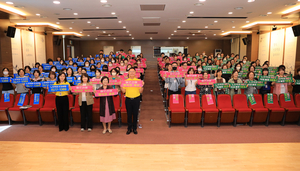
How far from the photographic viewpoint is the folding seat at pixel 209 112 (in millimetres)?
4832

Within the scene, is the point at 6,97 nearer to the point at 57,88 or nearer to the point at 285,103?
the point at 57,88

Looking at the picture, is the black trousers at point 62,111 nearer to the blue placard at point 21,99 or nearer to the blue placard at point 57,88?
the blue placard at point 57,88

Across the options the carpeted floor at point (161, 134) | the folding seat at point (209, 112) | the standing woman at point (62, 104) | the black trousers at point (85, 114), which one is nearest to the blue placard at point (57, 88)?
the standing woman at point (62, 104)

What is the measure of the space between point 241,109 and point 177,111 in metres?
1.66

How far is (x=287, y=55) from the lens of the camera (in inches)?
416

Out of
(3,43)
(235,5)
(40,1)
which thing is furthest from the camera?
(3,43)

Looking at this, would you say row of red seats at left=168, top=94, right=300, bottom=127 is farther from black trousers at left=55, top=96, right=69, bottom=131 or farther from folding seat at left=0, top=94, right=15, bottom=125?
folding seat at left=0, top=94, right=15, bottom=125

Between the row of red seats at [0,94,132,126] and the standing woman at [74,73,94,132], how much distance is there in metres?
0.25

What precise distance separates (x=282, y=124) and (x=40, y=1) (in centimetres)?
822

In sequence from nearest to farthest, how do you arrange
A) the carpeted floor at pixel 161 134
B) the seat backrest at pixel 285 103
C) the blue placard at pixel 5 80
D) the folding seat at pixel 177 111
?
the carpeted floor at pixel 161 134, the folding seat at pixel 177 111, the seat backrest at pixel 285 103, the blue placard at pixel 5 80

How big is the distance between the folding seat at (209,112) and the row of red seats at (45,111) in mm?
2049

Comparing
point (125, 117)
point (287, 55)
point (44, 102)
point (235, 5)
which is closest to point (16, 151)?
point (44, 102)

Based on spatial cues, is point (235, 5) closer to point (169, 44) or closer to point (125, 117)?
point (125, 117)

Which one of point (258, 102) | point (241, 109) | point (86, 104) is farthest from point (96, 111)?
point (258, 102)
